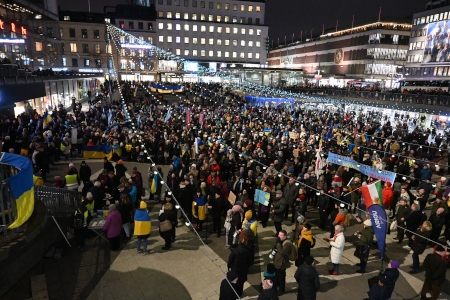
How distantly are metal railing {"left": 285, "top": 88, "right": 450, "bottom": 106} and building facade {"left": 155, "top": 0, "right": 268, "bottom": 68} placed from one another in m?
36.4

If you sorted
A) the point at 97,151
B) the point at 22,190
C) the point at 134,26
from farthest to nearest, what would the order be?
the point at 134,26 < the point at 97,151 < the point at 22,190

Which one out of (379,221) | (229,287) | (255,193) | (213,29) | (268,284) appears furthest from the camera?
(213,29)

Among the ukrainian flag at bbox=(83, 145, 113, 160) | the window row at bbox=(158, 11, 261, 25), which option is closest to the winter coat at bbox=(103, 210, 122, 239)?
the ukrainian flag at bbox=(83, 145, 113, 160)

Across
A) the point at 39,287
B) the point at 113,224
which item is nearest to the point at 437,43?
the point at 113,224

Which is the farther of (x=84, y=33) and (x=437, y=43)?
(x=84, y=33)

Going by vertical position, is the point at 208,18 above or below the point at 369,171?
above

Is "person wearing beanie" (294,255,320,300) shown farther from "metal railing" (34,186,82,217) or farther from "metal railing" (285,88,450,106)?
→ "metal railing" (285,88,450,106)

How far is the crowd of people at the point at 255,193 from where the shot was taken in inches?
264

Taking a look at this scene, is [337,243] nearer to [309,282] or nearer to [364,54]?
[309,282]

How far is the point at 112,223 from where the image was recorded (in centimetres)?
790

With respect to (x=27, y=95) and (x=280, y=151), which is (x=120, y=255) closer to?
(x=280, y=151)

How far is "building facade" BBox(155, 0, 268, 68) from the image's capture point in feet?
243

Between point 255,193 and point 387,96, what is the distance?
31754 mm

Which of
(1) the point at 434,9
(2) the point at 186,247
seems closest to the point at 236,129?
(2) the point at 186,247
